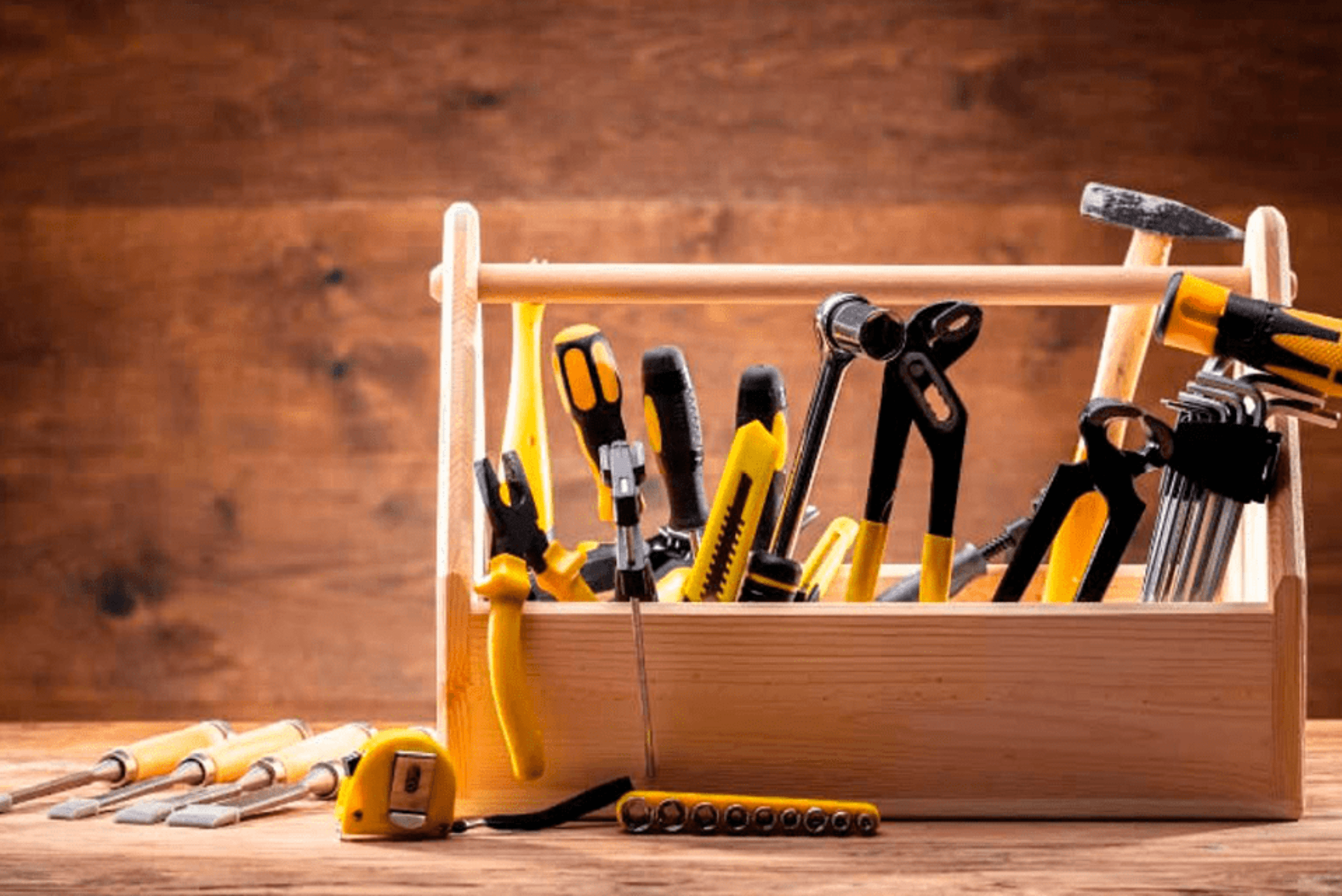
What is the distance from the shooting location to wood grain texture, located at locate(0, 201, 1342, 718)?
1.51 m

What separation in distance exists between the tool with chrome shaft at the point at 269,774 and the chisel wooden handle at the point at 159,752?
0.14ft

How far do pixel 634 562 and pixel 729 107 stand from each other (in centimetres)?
78

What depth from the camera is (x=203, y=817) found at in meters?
0.80

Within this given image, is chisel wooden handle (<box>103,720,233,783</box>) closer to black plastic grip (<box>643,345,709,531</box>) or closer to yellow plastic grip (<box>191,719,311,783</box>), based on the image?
yellow plastic grip (<box>191,719,311,783</box>)

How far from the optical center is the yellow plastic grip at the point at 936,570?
0.87 metres

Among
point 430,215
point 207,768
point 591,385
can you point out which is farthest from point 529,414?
point 430,215

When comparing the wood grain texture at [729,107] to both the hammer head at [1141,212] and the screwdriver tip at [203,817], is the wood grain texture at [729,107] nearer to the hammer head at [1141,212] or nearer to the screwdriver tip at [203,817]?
the hammer head at [1141,212]

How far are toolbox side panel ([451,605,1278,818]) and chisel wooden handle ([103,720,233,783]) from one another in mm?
243

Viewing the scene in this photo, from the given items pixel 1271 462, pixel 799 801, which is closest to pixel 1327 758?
pixel 1271 462

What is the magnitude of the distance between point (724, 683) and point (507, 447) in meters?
0.21

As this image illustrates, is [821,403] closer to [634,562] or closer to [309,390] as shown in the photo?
[634,562]

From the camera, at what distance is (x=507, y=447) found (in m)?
0.95

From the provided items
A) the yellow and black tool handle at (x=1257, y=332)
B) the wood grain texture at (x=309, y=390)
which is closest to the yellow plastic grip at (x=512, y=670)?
the yellow and black tool handle at (x=1257, y=332)

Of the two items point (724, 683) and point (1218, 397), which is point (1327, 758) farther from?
point (724, 683)
